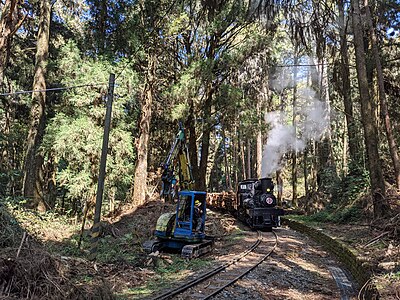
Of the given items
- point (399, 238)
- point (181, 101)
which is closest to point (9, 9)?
point (181, 101)

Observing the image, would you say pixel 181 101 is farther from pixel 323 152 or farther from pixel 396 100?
pixel 323 152

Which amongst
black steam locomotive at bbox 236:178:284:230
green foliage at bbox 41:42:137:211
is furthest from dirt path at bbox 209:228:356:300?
green foliage at bbox 41:42:137:211

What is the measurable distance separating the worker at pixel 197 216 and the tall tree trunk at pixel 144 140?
6.11 meters

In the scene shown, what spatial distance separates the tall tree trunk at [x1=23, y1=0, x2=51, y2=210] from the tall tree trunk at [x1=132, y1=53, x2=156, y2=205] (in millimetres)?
4813

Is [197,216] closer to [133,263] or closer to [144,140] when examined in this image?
[133,263]

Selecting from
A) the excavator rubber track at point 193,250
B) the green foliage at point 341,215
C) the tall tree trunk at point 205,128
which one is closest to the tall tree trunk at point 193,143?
the tall tree trunk at point 205,128

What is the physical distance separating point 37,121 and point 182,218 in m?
9.62

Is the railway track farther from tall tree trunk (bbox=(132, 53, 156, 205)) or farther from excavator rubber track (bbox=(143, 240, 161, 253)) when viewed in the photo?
tall tree trunk (bbox=(132, 53, 156, 205))

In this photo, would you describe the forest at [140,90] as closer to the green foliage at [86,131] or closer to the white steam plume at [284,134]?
the green foliage at [86,131]

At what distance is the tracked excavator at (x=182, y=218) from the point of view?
10859 millimetres

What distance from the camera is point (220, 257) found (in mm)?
10953

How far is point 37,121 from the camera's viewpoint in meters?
16.8

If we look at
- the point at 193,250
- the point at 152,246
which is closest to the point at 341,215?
the point at 193,250

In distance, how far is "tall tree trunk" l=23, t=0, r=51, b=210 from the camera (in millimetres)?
16572
